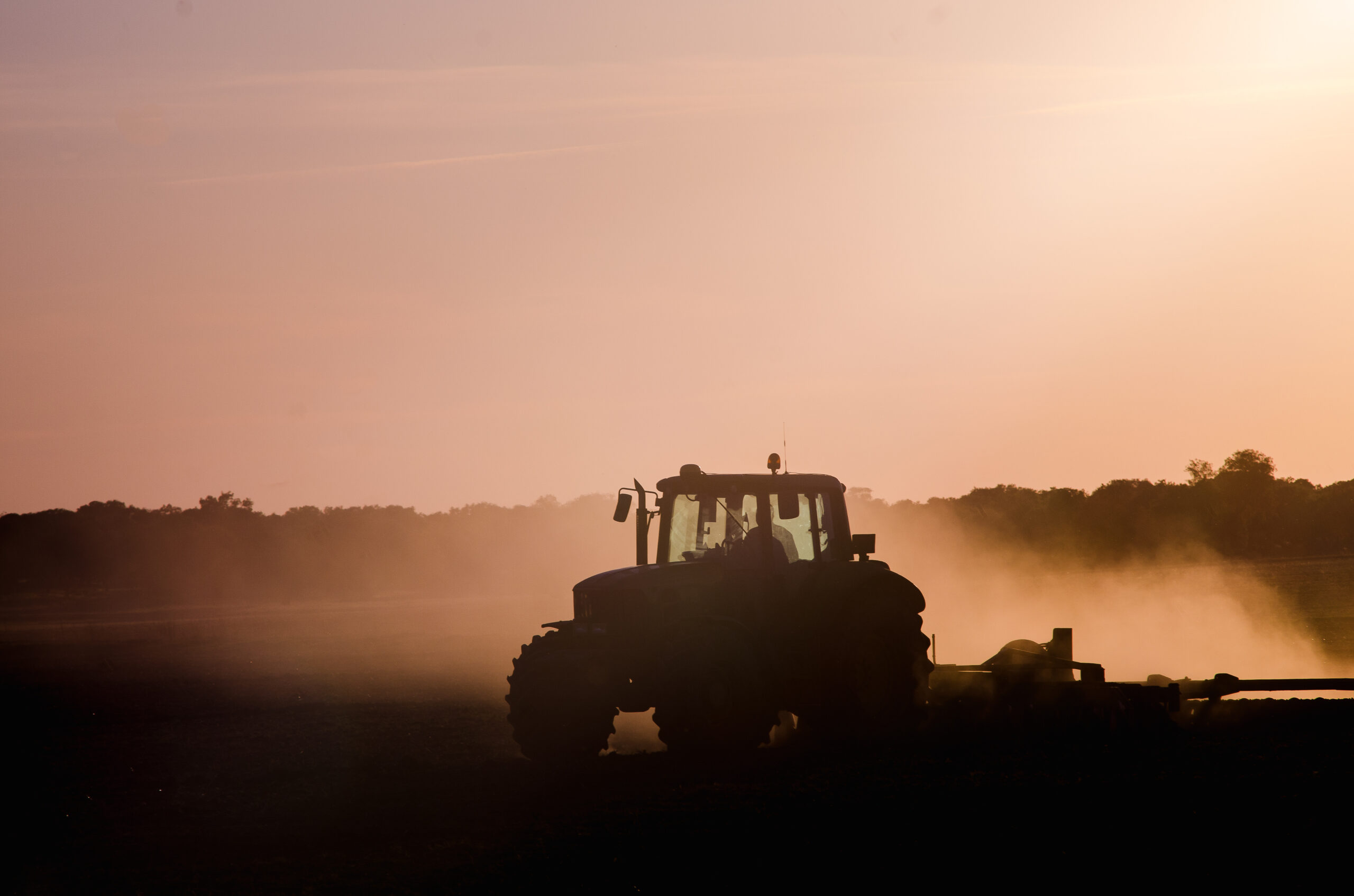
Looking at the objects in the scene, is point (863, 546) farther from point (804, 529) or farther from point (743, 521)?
point (743, 521)

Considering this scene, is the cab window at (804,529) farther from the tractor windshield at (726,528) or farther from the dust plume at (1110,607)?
the dust plume at (1110,607)

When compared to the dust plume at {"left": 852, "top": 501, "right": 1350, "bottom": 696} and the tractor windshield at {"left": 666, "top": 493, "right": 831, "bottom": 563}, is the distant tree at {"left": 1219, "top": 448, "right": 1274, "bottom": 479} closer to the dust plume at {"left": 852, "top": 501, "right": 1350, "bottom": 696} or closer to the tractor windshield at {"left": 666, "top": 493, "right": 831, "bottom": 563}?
the dust plume at {"left": 852, "top": 501, "right": 1350, "bottom": 696}

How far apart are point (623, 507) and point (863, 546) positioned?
307 centimetres

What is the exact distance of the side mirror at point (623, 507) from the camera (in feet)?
45.6

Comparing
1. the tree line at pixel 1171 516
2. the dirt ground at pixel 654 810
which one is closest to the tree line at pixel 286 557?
the tree line at pixel 1171 516

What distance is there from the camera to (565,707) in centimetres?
1324

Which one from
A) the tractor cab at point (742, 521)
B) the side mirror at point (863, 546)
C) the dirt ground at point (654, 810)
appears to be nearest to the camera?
the dirt ground at point (654, 810)

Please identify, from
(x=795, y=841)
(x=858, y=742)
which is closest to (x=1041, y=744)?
(x=858, y=742)

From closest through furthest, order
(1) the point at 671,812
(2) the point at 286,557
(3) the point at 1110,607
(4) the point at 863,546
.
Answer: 1. (1) the point at 671,812
2. (4) the point at 863,546
3. (3) the point at 1110,607
4. (2) the point at 286,557

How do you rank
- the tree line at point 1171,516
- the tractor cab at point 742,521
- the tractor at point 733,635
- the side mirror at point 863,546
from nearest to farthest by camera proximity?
the tractor at point 733,635 < the tractor cab at point 742,521 < the side mirror at point 863,546 < the tree line at point 1171,516

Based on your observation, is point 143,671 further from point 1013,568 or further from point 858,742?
point 1013,568

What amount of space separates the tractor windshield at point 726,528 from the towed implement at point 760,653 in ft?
0.06

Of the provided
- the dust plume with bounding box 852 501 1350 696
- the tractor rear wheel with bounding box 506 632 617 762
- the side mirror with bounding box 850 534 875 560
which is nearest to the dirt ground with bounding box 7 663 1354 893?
the tractor rear wheel with bounding box 506 632 617 762

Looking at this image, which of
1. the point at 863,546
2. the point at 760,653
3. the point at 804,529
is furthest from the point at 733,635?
the point at 863,546
